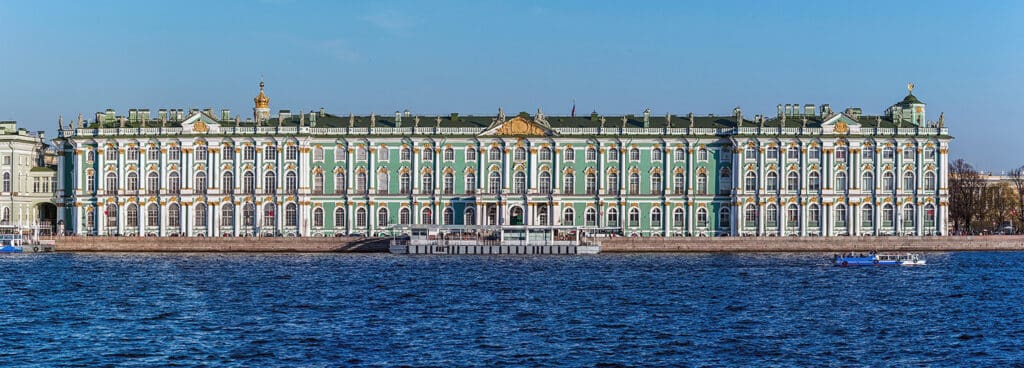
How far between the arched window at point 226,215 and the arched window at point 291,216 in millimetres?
3585

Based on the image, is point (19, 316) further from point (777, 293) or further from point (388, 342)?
point (777, 293)

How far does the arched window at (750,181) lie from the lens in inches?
4003

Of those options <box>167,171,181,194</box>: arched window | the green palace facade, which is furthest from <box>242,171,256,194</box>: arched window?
<box>167,171,181,194</box>: arched window

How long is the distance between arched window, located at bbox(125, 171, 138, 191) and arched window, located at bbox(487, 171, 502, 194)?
76.1ft

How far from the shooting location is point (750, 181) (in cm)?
10181

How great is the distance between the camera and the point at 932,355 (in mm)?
41094

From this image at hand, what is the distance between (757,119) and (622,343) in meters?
61.0

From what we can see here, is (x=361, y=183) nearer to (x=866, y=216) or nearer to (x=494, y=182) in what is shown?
(x=494, y=182)

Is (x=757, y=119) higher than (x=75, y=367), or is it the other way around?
(x=757, y=119)

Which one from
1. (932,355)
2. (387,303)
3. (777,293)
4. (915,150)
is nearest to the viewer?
(932,355)

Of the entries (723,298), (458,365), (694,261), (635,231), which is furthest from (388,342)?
(635,231)

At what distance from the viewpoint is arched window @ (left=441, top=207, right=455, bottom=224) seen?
336 ft

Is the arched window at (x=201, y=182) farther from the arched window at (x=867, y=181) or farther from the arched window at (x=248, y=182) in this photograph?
the arched window at (x=867, y=181)

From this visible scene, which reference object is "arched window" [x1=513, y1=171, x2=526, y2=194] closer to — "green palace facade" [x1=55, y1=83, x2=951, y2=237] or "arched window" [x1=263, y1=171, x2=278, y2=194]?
"green palace facade" [x1=55, y1=83, x2=951, y2=237]
